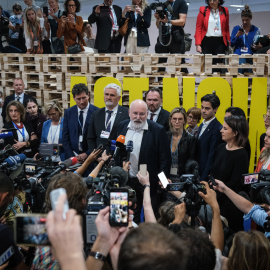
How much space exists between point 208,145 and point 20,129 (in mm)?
2884

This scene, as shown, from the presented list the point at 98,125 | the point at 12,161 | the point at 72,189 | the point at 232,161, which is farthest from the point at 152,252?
the point at 98,125

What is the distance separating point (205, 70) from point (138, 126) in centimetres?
263

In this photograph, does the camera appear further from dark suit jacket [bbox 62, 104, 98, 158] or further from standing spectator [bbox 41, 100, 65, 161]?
standing spectator [bbox 41, 100, 65, 161]

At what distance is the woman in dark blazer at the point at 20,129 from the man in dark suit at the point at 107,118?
3.85 ft

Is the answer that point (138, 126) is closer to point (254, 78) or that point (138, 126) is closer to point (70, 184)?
point (70, 184)

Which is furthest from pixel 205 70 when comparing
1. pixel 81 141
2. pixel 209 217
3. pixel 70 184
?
pixel 70 184

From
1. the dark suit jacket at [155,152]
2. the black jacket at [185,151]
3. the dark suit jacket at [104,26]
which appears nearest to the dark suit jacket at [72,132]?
the dark suit jacket at [155,152]

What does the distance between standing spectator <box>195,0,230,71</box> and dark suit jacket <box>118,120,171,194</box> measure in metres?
3.03

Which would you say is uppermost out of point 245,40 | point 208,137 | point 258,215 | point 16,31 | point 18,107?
point 16,31

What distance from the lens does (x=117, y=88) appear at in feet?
17.6

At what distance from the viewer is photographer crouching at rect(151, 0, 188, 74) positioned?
7043 mm

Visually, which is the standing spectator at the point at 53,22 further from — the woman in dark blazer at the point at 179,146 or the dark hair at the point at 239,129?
the dark hair at the point at 239,129

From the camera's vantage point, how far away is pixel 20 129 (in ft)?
20.4

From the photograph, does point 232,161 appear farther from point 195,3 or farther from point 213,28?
point 195,3
